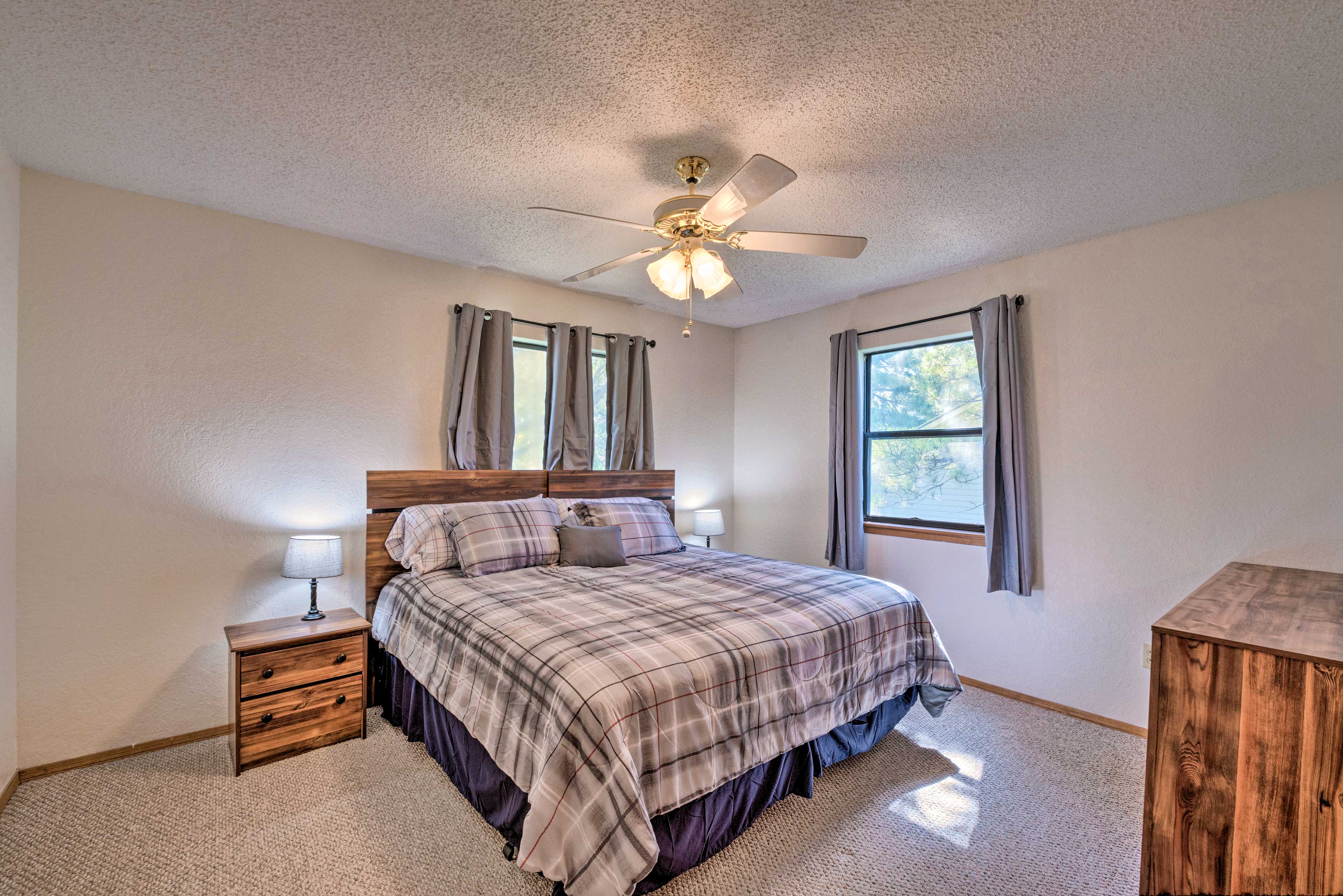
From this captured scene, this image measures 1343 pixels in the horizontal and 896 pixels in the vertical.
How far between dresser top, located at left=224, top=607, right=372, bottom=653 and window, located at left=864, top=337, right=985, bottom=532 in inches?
125

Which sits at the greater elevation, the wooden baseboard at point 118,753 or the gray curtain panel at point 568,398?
the gray curtain panel at point 568,398

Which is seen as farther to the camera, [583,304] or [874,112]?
[583,304]

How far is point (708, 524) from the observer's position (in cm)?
440

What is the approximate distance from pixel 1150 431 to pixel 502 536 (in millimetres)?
3233

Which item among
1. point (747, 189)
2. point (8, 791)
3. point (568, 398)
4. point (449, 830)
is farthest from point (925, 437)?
point (8, 791)

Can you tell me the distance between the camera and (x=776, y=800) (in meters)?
2.13

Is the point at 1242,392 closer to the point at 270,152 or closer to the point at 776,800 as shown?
the point at 776,800

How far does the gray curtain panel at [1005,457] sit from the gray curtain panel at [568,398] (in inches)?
95.7

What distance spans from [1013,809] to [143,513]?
3.77m

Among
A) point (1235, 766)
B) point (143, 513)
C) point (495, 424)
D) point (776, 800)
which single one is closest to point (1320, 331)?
point (1235, 766)

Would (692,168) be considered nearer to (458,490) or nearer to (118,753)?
(458,490)

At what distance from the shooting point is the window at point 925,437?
11.7ft

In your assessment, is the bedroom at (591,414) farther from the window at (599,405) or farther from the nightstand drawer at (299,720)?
the window at (599,405)

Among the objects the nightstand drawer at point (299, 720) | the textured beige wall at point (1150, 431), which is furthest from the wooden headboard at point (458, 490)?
the textured beige wall at point (1150, 431)
